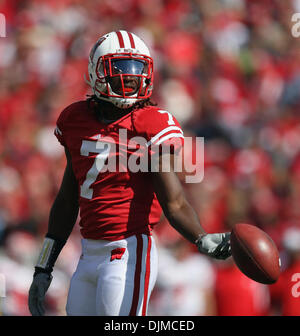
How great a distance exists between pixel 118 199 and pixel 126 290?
1.17 ft

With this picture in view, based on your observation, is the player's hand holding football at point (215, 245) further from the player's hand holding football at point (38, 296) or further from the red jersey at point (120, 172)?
the player's hand holding football at point (38, 296)

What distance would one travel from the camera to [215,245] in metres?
2.34

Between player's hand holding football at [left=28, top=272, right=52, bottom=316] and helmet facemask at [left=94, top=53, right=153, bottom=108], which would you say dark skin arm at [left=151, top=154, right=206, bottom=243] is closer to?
helmet facemask at [left=94, top=53, right=153, bottom=108]

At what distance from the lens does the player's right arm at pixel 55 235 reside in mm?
2783

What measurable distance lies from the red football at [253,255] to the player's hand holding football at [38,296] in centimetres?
89

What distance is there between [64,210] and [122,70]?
68cm

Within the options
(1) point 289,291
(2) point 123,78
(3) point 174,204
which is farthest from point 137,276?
(1) point 289,291

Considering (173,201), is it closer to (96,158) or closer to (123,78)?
(96,158)

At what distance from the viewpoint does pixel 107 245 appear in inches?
102

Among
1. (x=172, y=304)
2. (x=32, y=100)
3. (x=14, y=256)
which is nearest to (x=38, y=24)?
(x=32, y=100)

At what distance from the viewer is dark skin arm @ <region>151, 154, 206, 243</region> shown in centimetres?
247

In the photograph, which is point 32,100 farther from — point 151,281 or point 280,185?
point 151,281

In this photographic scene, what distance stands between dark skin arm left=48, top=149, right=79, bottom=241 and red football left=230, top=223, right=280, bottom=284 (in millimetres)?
813

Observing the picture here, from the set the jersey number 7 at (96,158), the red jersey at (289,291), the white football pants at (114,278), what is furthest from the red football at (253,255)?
the red jersey at (289,291)
